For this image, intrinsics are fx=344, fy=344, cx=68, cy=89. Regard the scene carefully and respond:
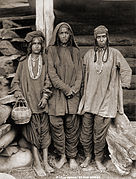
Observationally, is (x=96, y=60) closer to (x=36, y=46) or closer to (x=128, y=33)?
(x=36, y=46)

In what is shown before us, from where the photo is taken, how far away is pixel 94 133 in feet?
11.9

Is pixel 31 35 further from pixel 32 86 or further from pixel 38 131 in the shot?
pixel 38 131

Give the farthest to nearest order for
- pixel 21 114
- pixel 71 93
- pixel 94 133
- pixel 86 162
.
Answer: pixel 86 162, pixel 94 133, pixel 71 93, pixel 21 114

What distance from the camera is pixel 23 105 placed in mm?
3516

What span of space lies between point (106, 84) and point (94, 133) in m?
0.53

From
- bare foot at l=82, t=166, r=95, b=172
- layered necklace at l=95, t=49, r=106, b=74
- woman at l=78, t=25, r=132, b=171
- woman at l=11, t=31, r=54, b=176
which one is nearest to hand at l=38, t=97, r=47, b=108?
woman at l=11, t=31, r=54, b=176

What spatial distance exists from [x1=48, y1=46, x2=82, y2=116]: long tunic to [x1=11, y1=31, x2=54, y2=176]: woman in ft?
0.26

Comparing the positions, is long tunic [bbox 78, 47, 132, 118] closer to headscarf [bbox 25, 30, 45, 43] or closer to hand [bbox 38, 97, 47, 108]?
hand [bbox 38, 97, 47, 108]

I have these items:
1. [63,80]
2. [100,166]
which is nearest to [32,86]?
[63,80]

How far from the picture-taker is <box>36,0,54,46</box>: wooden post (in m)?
3.73

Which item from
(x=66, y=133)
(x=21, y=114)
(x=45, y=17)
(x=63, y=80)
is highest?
(x=45, y=17)

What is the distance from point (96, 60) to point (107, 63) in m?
0.12

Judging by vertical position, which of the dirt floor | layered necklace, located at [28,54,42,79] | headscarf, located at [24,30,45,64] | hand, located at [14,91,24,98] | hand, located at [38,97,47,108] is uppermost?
headscarf, located at [24,30,45,64]

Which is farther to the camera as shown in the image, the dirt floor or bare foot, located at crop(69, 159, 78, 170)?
bare foot, located at crop(69, 159, 78, 170)
